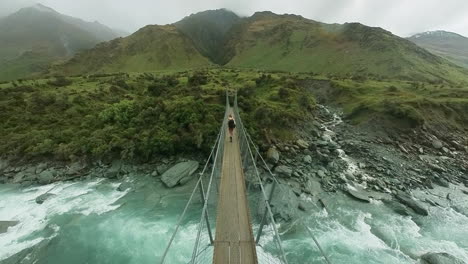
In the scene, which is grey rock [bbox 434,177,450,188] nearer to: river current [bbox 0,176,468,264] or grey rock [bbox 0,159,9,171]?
river current [bbox 0,176,468,264]

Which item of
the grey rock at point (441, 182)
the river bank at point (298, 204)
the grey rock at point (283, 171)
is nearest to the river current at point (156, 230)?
the river bank at point (298, 204)

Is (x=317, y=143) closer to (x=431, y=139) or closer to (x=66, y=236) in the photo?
(x=431, y=139)

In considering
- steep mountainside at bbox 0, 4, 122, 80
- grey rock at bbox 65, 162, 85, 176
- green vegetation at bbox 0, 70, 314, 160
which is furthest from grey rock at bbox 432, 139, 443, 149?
steep mountainside at bbox 0, 4, 122, 80

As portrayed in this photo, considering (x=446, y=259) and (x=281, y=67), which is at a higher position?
(x=281, y=67)

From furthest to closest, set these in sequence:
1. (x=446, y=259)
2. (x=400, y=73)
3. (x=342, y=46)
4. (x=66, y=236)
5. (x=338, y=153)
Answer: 1. (x=342, y=46)
2. (x=400, y=73)
3. (x=338, y=153)
4. (x=66, y=236)
5. (x=446, y=259)

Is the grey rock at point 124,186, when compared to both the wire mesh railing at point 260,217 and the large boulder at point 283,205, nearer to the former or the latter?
the wire mesh railing at point 260,217

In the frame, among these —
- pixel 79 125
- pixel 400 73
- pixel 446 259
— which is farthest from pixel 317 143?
pixel 400 73
